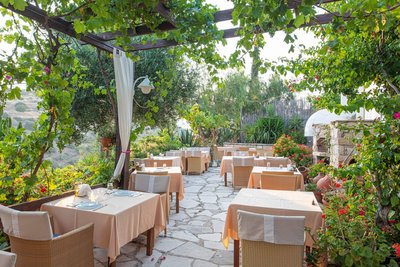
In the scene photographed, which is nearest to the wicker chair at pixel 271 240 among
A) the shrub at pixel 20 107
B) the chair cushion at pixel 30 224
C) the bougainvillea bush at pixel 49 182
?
the chair cushion at pixel 30 224

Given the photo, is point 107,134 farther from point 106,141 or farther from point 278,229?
point 278,229

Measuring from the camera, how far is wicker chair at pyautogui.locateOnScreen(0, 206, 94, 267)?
7.98 feet

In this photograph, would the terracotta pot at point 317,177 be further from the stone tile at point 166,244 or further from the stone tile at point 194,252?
the stone tile at point 166,244

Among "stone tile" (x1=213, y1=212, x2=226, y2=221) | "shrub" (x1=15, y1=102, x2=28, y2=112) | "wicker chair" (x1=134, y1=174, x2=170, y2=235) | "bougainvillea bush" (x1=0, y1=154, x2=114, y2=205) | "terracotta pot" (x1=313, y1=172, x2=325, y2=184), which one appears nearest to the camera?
"bougainvillea bush" (x1=0, y1=154, x2=114, y2=205)

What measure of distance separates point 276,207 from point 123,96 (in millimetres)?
3057

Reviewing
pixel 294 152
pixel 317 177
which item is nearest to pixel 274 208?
pixel 317 177

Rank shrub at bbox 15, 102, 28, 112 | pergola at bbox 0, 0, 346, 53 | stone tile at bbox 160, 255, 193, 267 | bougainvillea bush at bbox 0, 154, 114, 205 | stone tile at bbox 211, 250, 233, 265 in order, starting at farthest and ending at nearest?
shrub at bbox 15, 102, 28, 112
bougainvillea bush at bbox 0, 154, 114, 205
stone tile at bbox 211, 250, 233, 265
stone tile at bbox 160, 255, 193, 267
pergola at bbox 0, 0, 346, 53

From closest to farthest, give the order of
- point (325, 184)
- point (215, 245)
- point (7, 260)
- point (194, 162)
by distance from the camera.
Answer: point (7, 260) → point (215, 245) → point (325, 184) → point (194, 162)

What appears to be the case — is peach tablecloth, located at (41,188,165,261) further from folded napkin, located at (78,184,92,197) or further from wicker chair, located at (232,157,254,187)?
wicker chair, located at (232,157,254,187)

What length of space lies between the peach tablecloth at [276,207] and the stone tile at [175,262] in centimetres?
52

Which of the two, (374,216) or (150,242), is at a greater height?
(374,216)

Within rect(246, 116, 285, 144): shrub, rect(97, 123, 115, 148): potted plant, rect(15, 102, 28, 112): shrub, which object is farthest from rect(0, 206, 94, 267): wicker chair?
rect(246, 116, 285, 144): shrub

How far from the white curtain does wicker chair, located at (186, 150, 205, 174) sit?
5.16m

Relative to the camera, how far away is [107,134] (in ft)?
28.9
